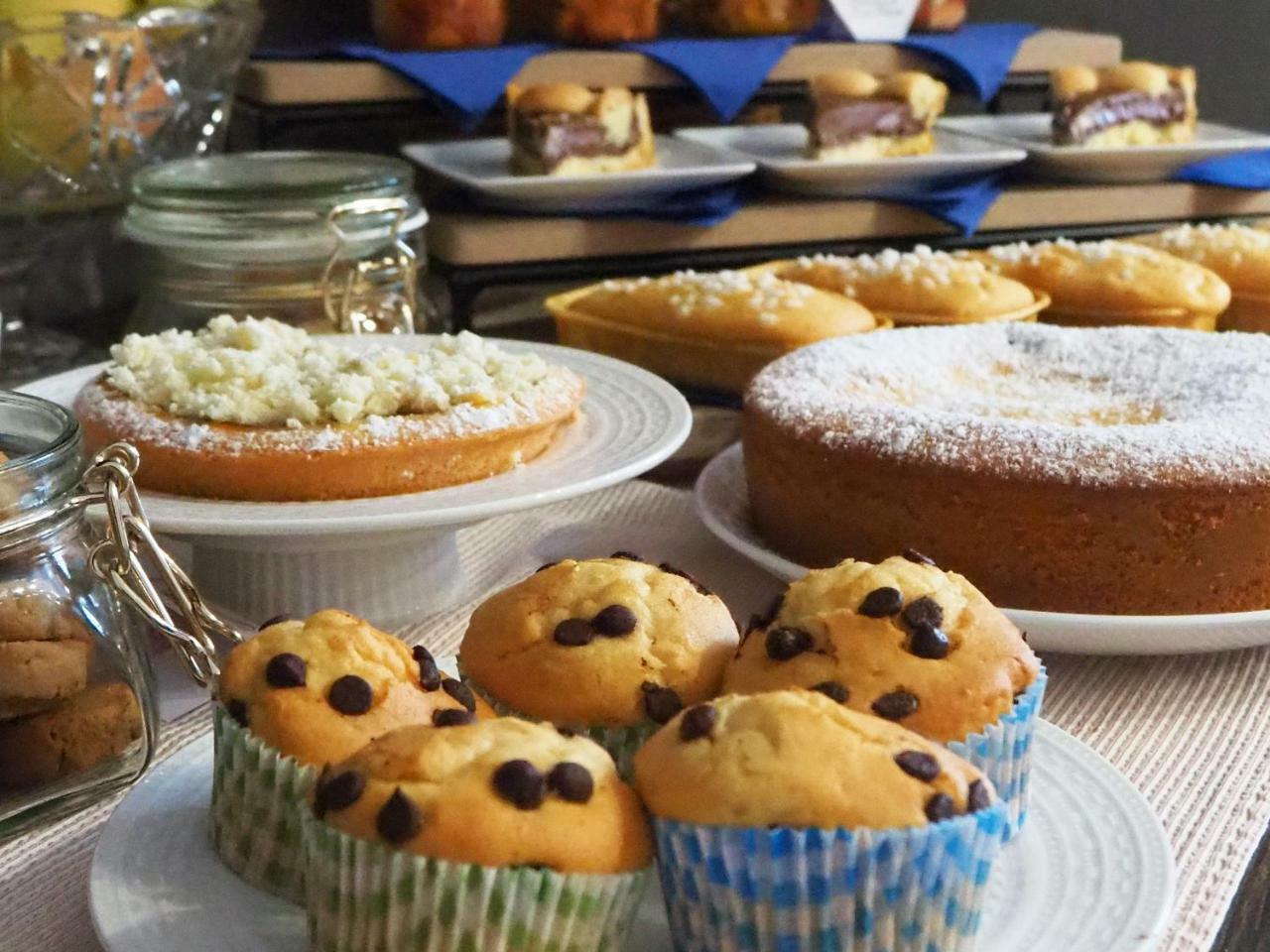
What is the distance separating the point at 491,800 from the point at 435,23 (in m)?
1.56

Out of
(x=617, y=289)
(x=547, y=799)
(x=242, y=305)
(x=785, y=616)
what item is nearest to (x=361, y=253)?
(x=242, y=305)

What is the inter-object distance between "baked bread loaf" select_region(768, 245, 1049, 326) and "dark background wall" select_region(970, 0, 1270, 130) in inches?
59.0

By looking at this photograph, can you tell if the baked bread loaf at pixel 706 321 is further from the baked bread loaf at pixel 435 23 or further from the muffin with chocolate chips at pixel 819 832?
the muffin with chocolate chips at pixel 819 832

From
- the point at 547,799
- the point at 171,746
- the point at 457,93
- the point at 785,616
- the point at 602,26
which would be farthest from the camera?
the point at 602,26

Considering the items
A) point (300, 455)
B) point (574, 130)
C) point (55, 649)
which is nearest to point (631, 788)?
point (55, 649)

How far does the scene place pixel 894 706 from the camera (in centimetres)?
65

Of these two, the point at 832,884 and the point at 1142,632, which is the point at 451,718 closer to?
the point at 832,884

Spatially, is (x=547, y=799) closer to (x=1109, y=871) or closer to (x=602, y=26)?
(x=1109, y=871)

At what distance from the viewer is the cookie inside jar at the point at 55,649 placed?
0.71 metres

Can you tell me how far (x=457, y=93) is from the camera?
6.12 feet

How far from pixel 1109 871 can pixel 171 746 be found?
1.85 feet

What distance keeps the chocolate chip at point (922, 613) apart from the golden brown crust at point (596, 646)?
0.10 meters

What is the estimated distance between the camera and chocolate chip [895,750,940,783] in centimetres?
56

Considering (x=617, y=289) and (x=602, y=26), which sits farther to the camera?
(x=602, y=26)
